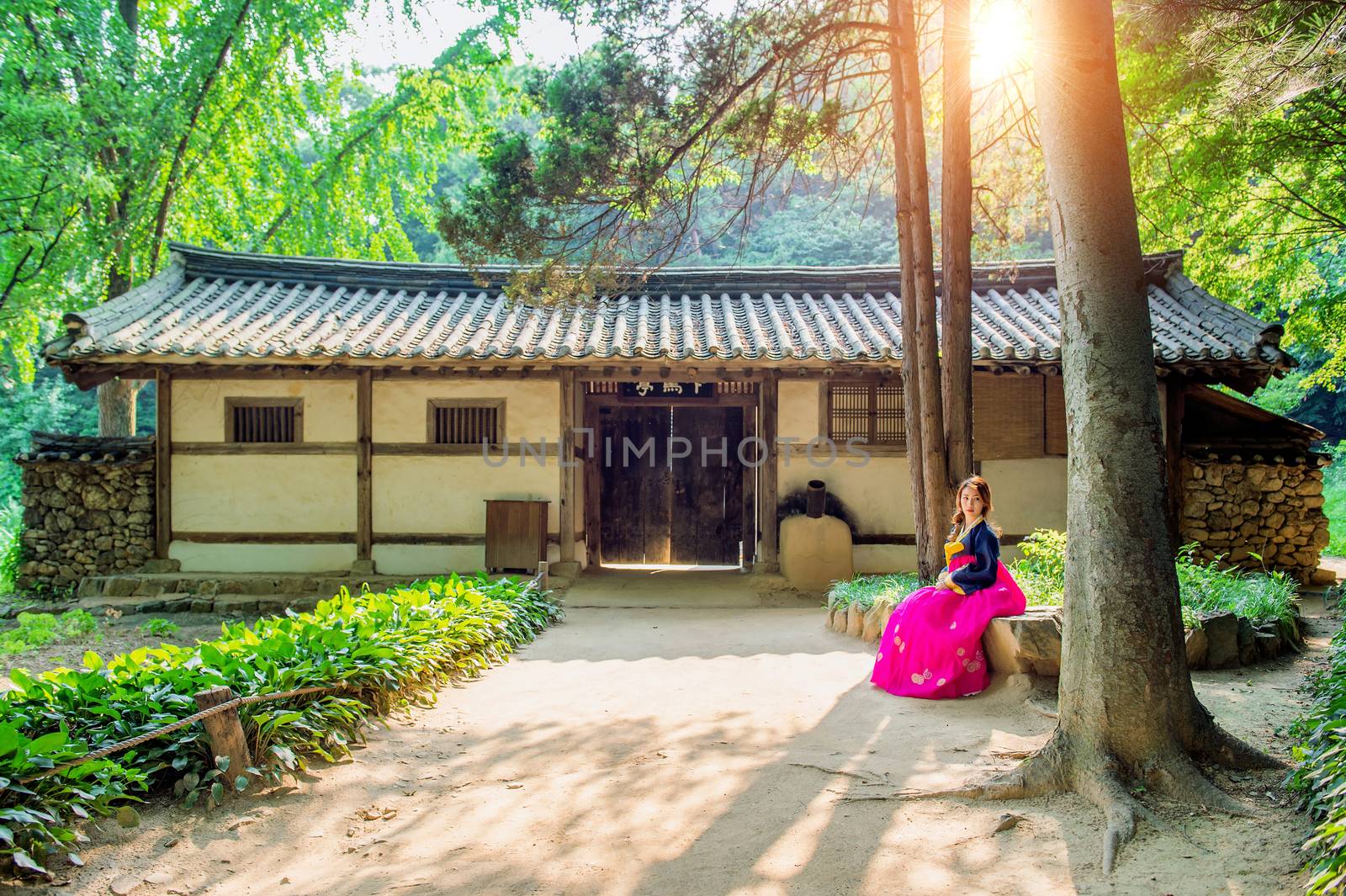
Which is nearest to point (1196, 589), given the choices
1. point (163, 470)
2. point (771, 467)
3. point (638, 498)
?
point (771, 467)

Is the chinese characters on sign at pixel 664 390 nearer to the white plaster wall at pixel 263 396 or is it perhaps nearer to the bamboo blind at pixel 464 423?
the bamboo blind at pixel 464 423

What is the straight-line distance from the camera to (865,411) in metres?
10.4

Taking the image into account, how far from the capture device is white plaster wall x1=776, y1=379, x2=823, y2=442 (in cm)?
1030

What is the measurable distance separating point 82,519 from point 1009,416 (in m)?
10.9

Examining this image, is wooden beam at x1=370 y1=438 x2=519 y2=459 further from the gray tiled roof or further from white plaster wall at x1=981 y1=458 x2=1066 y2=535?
white plaster wall at x1=981 y1=458 x2=1066 y2=535

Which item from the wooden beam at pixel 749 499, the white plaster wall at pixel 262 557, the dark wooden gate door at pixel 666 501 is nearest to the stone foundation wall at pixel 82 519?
the white plaster wall at pixel 262 557

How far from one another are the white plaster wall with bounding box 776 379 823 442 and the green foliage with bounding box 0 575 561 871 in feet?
18.0

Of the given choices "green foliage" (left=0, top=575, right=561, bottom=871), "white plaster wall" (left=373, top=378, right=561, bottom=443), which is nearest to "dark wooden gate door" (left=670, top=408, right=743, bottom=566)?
"white plaster wall" (left=373, top=378, right=561, bottom=443)

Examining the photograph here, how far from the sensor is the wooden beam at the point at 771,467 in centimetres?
1024

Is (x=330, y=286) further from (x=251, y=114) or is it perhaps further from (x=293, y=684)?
(x=293, y=684)

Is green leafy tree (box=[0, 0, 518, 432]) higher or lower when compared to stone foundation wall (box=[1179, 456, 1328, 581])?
higher

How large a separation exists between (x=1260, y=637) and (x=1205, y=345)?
184 inches

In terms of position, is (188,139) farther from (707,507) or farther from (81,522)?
(707,507)

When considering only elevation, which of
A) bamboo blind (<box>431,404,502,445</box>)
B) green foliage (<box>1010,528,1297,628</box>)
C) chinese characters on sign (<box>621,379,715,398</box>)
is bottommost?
green foliage (<box>1010,528,1297,628</box>)
